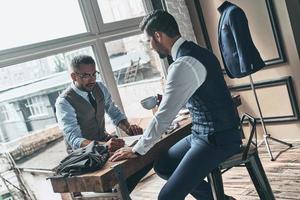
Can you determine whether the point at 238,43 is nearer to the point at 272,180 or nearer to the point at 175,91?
the point at 272,180

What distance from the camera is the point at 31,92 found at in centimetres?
309

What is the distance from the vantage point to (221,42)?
10.9 feet

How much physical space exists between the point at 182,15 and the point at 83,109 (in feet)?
6.27

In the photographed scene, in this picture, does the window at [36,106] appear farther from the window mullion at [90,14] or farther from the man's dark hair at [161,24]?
the man's dark hair at [161,24]

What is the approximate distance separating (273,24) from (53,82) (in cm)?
206

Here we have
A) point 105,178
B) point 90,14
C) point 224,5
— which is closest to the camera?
point 105,178

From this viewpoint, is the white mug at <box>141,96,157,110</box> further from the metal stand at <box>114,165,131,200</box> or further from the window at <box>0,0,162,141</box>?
the window at <box>0,0,162,141</box>

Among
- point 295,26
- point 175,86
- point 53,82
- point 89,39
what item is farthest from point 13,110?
point 295,26

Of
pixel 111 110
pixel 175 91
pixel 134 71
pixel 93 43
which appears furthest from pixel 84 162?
pixel 134 71

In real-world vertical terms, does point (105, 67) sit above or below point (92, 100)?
above

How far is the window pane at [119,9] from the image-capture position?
3.59 meters

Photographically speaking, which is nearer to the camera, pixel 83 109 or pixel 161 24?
pixel 161 24

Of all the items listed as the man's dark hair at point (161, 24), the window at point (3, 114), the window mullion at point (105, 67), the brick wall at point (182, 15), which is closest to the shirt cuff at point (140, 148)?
the man's dark hair at point (161, 24)

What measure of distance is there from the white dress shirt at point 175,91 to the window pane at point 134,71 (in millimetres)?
1913
